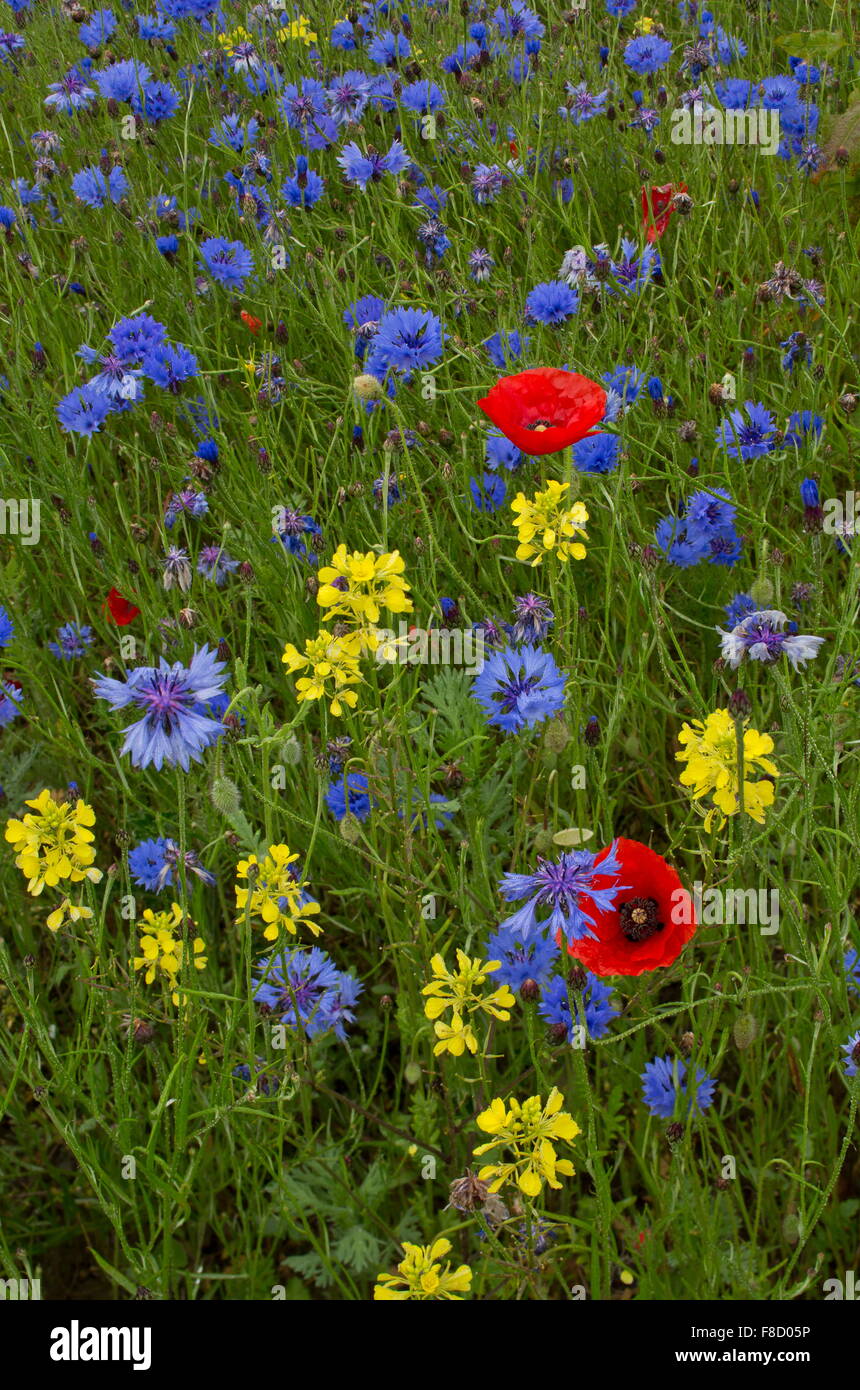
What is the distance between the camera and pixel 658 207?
2.38m

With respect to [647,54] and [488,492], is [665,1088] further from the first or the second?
[647,54]

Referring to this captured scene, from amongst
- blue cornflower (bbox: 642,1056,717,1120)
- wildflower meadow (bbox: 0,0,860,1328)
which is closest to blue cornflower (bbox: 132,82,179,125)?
wildflower meadow (bbox: 0,0,860,1328)

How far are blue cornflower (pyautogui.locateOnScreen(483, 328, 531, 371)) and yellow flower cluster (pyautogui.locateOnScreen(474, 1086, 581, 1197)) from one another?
1294 millimetres

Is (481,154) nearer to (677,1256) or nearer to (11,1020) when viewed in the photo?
(11,1020)

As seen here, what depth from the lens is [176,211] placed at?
245 centimetres

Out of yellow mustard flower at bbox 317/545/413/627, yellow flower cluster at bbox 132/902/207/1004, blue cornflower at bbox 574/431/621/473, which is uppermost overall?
blue cornflower at bbox 574/431/621/473

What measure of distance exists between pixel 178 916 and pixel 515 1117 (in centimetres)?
48

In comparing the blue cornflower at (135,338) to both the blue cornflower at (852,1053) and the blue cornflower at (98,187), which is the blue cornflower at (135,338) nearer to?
the blue cornflower at (98,187)

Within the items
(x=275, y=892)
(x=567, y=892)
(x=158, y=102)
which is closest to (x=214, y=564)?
(x=275, y=892)

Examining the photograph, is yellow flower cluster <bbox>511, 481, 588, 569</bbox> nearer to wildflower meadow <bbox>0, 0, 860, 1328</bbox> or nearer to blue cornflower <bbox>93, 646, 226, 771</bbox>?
wildflower meadow <bbox>0, 0, 860, 1328</bbox>

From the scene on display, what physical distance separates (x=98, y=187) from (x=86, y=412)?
0.93 metres

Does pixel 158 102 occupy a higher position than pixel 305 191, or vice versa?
pixel 158 102

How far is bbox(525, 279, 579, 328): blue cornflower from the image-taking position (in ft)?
6.43
